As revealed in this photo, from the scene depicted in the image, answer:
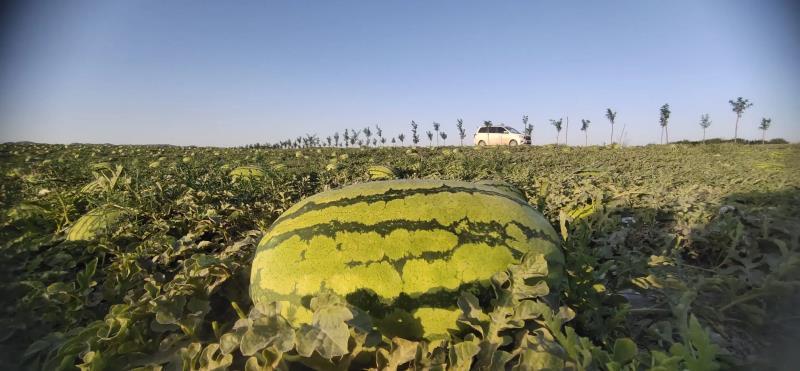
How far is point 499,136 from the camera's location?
77.7 ft

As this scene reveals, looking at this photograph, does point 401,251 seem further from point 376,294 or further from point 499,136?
point 499,136

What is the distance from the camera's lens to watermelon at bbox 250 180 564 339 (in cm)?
154

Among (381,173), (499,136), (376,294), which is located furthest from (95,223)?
(499,136)

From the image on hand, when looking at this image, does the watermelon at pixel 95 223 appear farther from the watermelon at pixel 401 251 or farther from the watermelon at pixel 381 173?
the watermelon at pixel 381 173

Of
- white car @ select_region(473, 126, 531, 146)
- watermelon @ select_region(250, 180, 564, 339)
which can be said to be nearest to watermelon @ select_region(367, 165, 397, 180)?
watermelon @ select_region(250, 180, 564, 339)

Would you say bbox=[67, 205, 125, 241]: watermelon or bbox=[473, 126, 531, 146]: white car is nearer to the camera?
bbox=[67, 205, 125, 241]: watermelon

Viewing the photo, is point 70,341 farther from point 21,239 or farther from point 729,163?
point 729,163

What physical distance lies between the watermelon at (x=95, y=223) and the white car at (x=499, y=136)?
Answer: 811 inches

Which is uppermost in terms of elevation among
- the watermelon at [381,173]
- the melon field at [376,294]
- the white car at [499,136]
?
the white car at [499,136]

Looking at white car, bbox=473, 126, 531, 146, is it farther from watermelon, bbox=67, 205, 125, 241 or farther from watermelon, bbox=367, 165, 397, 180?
watermelon, bbox=67, 205, 125, 241

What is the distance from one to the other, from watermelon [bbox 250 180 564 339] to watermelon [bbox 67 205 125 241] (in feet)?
4.86

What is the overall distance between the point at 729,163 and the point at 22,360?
8760mm

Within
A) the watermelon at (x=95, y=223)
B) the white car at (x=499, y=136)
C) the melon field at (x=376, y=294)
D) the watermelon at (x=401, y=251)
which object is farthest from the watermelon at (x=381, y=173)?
the white car at (x=499, y=136)

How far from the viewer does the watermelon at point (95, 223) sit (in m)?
2.53
